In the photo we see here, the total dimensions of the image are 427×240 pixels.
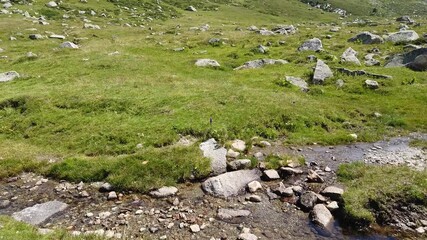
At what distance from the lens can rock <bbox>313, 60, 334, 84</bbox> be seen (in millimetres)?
30641

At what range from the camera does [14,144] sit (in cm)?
2003

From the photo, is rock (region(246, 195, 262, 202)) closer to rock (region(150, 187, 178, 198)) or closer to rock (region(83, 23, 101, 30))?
rock (region(150, 187, 178, 198))

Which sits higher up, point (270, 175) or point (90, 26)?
point (270, 175)

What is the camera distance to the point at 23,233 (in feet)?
37.7

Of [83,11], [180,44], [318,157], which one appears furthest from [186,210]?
[83,11]

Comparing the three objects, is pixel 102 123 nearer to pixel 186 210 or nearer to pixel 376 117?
pixel 186 210

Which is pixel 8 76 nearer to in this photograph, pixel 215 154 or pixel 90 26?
pixel 215 154

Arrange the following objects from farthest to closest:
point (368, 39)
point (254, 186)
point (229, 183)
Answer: point (368, 39) → point (229, 183) → point (254, 186)

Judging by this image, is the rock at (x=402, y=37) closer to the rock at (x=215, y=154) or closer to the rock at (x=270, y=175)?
the rock at (x=215, y=154)

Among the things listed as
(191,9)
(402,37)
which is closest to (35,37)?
(402,37)

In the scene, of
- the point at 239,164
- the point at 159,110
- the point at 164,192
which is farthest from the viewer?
the point at 159,110

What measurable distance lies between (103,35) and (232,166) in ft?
161

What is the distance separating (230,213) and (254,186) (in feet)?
7.36

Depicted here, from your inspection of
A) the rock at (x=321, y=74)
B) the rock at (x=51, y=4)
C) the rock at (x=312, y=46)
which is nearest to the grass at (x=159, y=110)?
the rock at (x=321, y=74)
